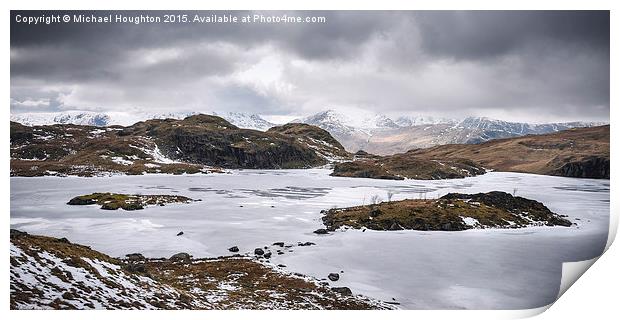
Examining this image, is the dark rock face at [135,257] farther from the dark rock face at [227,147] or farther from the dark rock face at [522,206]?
the dark rock face at [227,147]

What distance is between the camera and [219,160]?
315 ft

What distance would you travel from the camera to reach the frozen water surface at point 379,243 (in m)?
15.3

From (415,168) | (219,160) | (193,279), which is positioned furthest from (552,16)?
(219,160)

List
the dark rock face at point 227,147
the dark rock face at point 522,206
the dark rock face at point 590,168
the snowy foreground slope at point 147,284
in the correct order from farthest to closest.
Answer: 1. the dark rock face at point 227,147
2. the dark rock face at point 522,206
3. the dark rock face at point 590,168
4. the snowy foreground slope at point 147,284

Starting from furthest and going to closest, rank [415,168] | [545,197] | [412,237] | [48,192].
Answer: [415,168] < [545,197] < [48,192] < [412,237]

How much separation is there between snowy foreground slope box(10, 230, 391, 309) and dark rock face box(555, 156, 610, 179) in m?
17.7

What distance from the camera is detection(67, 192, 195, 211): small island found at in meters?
29.3

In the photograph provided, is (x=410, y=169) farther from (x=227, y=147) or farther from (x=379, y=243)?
(x=379, y=243)

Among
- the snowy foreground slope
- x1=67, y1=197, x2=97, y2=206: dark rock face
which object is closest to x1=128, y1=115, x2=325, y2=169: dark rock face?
x1=67, y1=197, x2=97, y2=206: dark rock face

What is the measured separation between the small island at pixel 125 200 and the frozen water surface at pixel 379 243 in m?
1.17

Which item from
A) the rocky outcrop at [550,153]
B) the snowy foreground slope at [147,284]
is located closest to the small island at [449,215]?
the rocky outcrop at [550,153]

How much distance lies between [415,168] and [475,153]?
21.2 m
